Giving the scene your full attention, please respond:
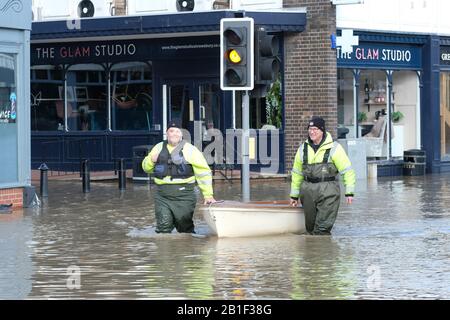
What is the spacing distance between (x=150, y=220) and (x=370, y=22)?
12478 mm

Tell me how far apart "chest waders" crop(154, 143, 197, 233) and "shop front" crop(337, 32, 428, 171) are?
43.1ft

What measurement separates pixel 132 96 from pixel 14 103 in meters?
9.83

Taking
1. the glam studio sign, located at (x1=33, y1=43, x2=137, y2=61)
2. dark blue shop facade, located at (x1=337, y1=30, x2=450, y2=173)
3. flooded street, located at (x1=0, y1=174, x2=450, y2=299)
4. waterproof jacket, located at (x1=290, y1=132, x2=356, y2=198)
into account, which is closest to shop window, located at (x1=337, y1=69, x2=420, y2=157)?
dark blue shop facade, located at (x1=337, y1=30, x2=450, y2=173)

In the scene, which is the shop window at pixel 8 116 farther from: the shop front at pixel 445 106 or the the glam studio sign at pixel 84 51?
the shop front at pixel 445 106

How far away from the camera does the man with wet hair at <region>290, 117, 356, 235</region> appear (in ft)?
48.2

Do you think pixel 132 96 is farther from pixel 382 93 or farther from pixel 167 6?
pixel 382 93

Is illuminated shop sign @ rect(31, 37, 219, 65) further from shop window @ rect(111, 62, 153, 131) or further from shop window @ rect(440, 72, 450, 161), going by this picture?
shop window @ rect(440, 72, 450, 161)

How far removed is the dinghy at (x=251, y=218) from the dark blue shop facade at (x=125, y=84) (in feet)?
37.0

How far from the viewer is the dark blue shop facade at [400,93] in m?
28.2

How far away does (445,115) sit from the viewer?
3066 cm

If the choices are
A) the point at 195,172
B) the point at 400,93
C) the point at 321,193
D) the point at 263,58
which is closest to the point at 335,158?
the point at 321,193

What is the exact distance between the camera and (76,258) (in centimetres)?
1307

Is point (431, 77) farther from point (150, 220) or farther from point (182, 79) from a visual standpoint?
point (150, 220)

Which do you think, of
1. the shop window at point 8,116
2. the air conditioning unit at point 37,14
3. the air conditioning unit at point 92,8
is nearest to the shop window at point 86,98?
the air conditioning unit at point 92,8
